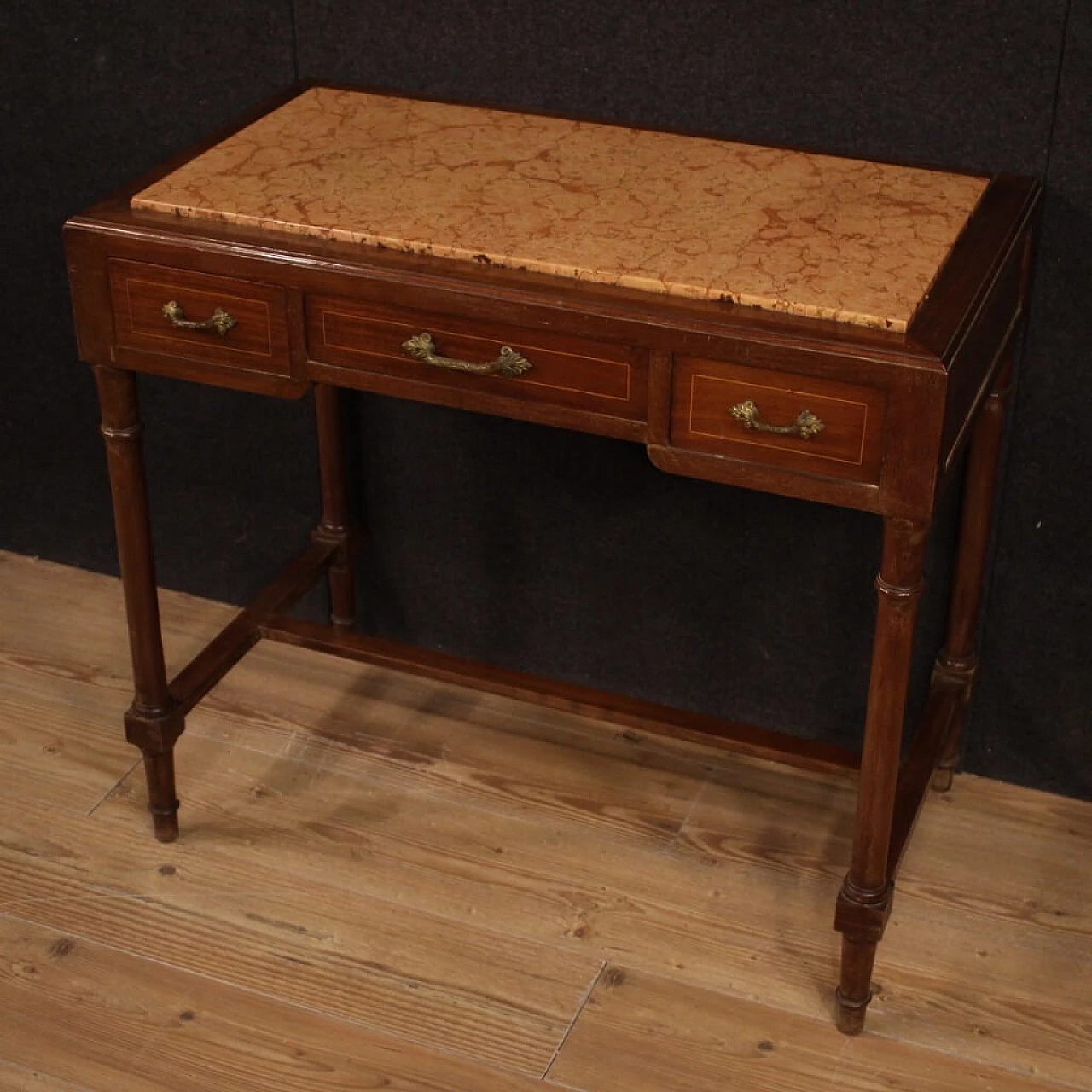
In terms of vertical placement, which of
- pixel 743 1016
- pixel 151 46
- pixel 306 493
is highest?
pixel 151 46

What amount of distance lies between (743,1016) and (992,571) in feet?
2.55

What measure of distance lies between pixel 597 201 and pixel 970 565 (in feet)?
2.73

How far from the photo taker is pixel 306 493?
10.3 feet

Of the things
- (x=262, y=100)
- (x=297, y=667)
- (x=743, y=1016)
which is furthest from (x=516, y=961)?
(x=262, y=100)

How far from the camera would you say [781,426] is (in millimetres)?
2004

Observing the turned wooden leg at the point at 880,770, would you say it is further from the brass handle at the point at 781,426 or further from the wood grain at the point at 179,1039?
the wood grain at the point at 179,1039

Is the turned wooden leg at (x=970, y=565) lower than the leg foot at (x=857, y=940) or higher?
higher

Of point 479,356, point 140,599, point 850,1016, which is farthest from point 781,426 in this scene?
point 140,599

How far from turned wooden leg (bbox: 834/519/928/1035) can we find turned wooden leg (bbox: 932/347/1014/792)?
1.33ft

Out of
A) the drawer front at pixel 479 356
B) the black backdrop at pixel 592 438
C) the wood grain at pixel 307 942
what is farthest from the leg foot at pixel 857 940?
the drawer front at pixel 479 356

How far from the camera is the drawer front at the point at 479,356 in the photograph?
2072 mm

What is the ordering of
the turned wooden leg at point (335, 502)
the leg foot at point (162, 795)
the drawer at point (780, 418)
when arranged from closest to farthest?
the drawer at point (780, 418)
the leg foot at point (162, 795)
the turned wooden leg at point (335, 502)

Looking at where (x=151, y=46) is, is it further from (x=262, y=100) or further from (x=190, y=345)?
(x=190, y=345)

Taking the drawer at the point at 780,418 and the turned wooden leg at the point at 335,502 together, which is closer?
the drawer at the point at 780,418
